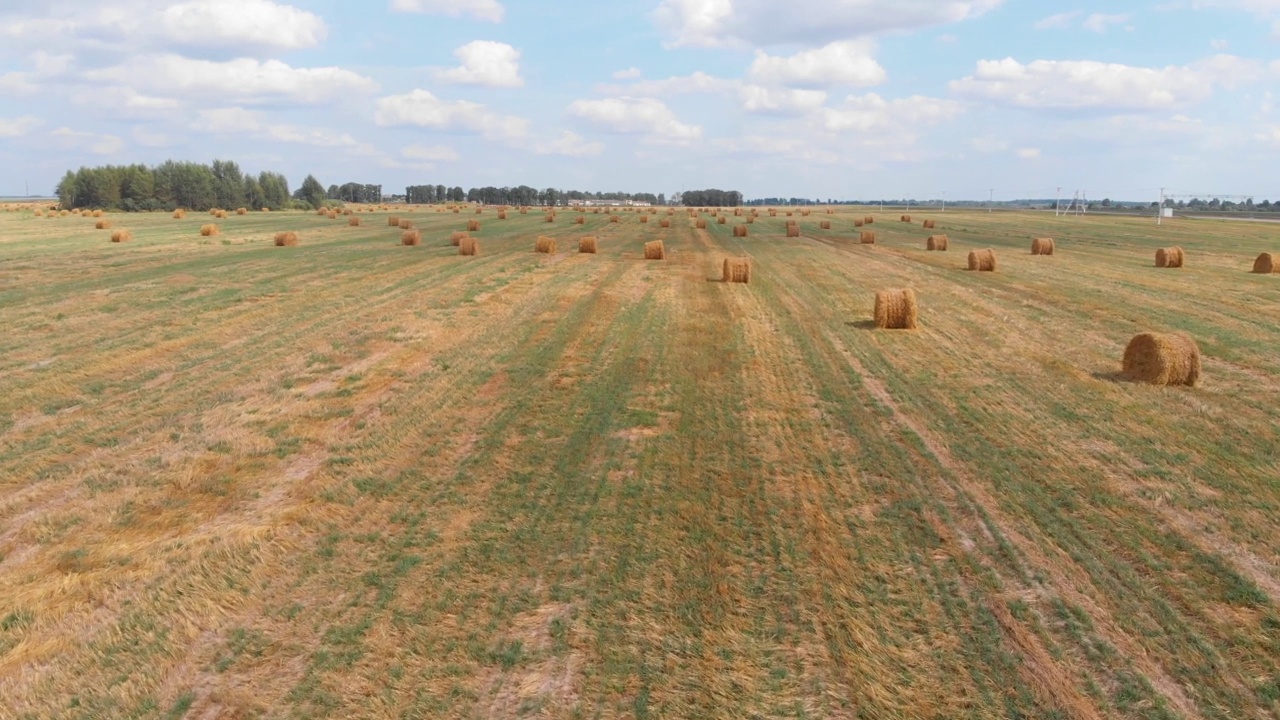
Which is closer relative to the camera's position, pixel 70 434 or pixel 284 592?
pixel 284 592

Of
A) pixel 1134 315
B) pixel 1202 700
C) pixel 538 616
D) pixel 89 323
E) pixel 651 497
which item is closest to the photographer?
pixel 1202 700

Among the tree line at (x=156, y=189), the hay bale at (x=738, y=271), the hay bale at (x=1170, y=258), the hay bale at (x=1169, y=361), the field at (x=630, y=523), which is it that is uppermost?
the tree line at (x=156, y=189)

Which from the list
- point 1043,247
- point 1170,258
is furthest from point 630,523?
point 1043,247

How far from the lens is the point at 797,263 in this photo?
3091 cm

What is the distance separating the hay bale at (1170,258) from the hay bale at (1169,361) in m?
22.4

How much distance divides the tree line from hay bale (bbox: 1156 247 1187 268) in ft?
384

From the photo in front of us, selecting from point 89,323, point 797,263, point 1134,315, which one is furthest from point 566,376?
point 797,263

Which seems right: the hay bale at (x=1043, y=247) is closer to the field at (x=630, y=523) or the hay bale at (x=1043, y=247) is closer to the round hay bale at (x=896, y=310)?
the field at (x=630, y=523)

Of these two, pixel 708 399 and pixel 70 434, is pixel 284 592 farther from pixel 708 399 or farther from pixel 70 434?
pixel 708 399

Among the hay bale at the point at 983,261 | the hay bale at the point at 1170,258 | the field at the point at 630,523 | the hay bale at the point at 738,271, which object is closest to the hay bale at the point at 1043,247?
the hay bale at the point at 1170,258

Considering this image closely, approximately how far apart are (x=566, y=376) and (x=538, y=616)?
7227 millimetres

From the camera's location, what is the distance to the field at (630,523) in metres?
5.04

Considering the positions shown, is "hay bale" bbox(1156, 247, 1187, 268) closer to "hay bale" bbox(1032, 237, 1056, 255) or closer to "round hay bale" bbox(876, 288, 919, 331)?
"hay bale" bbox(1032, 237, 1056, 255)

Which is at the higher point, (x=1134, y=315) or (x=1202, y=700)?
(x=1134, y=315)
